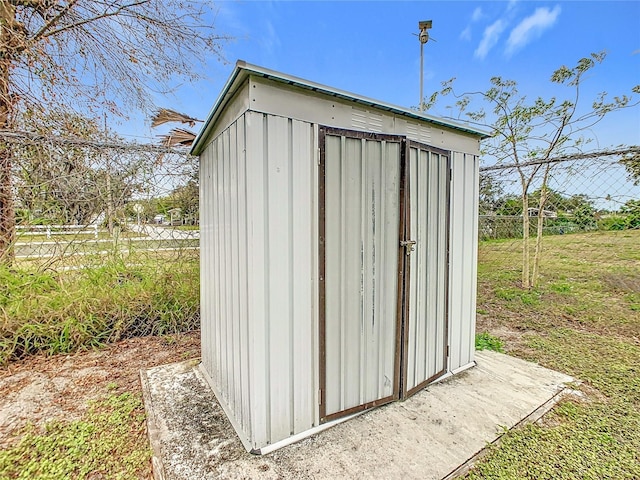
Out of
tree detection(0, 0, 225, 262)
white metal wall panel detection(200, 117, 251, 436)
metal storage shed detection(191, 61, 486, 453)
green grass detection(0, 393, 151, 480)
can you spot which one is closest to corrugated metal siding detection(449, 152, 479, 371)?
metal storage shed detection(191, 61, 486, 453)

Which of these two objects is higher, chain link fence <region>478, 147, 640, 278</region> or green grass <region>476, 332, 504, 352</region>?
chain link fence <region>478, 147, 640, 278</region>

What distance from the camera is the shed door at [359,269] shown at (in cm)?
178

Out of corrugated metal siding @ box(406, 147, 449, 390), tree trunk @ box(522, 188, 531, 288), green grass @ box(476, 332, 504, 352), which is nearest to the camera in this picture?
corrugated metal siding @ box(406, 147, 449, 390)

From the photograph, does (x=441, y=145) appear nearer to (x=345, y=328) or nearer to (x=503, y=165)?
(x=345, y=328)

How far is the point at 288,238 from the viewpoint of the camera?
164 cm

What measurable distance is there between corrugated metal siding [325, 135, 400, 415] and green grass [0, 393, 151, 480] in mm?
1125

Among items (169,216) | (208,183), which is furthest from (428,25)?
(169,216)

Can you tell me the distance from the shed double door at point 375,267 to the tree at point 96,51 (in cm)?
346

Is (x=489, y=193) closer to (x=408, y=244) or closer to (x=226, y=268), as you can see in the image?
(x=408, y=244)

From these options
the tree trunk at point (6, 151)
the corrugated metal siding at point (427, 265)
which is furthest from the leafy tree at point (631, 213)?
the tree trunk at point (6, 151)

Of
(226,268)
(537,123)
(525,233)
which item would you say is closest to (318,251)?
(226,268)

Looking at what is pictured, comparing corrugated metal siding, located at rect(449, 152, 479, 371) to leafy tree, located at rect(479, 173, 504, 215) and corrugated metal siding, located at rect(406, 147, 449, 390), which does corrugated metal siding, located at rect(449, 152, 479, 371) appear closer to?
corrugated metal siding, located at rect(406, 147, 449, 390)

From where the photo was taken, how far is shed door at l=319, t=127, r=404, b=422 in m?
1.78

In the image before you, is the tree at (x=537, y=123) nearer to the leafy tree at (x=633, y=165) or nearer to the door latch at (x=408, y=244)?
the leafy tree at (x=633, y=165)
